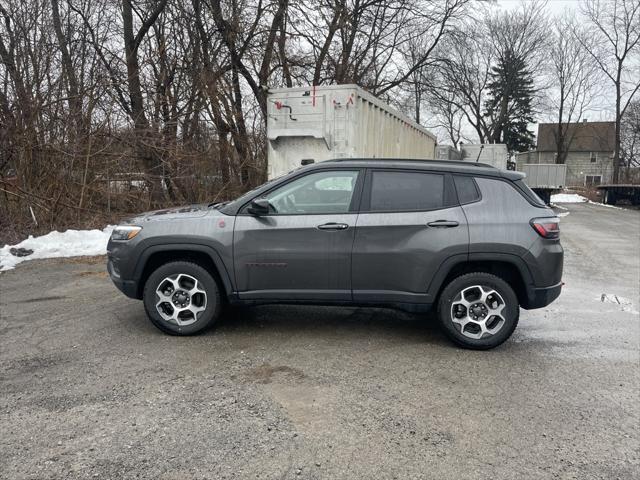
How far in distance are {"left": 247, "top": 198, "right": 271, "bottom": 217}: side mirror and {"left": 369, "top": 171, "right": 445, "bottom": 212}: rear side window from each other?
95 cm

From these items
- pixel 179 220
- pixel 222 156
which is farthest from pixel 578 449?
pixel 222 156

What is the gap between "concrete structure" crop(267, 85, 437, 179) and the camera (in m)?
8.89

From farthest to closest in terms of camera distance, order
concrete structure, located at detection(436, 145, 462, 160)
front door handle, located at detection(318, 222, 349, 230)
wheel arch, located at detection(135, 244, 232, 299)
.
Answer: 1. concrete structure, located at detection(436, 145, 462, 160)
2. wheel arch, located at detection(135, 244, 232, 299)
3. front door handle, located at detection(318, 222, 349, 230)

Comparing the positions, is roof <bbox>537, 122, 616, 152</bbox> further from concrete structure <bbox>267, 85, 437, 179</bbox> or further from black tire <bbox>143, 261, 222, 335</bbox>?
black tire <bbox>143, 261, 222, 335</bbox>

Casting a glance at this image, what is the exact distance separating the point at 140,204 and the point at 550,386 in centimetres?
1052

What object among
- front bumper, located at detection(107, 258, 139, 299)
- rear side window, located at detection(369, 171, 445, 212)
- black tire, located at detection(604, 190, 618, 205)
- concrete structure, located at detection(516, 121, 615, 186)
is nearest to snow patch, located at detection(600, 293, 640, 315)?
rear side window, located at detection(369, 171, 445, 212)

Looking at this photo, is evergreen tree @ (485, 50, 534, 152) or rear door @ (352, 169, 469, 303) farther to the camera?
evergreen tree @ (485, 50, 534, 152)

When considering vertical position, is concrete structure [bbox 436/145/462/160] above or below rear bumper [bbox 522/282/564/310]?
above

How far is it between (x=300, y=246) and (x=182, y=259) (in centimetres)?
117

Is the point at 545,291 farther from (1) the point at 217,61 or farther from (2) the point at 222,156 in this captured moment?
(1) the point at 217,61

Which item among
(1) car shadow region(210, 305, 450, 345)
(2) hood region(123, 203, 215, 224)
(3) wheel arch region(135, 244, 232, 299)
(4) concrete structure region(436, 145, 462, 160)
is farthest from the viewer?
(4) concrete structure region(436, 145, 462, 160)

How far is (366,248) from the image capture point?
14.8 feet

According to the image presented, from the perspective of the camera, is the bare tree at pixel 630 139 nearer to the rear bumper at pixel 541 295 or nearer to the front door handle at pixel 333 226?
the rear bumper at pixel 541 295

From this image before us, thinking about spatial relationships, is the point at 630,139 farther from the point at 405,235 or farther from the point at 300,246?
the point at 300,246
